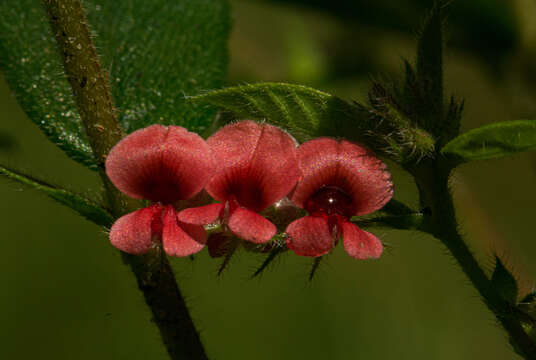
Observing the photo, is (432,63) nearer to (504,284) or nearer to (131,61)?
(504,284)

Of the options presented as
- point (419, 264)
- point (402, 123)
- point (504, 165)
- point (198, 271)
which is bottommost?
point (198, 271)

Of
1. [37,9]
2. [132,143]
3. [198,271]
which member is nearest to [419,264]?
[198,271]

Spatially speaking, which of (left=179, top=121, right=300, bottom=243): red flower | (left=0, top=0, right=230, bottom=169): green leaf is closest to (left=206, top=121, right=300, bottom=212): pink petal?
(left=179, top=121, right=300, bottom=243): red flower

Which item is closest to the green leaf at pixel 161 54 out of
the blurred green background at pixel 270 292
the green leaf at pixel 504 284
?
the green leaf at pixel 504 284

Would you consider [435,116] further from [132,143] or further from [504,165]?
[504,165]

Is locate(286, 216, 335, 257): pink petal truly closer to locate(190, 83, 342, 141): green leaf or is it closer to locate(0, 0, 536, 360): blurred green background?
locate(190, 83, 342, 141): green leaf

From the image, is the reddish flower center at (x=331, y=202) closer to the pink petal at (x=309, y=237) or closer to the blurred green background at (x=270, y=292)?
the pink petal at (x=309, y=237)
